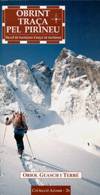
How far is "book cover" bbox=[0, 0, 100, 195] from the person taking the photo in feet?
26.7

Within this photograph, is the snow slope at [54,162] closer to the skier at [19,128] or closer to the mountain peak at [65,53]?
the skier at [19,128]

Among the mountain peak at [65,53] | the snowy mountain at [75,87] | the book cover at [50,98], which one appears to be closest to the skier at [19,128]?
the book cover at [50,98]

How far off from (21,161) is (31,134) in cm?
25

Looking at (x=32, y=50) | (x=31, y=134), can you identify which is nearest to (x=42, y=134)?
(x=31, y=134)

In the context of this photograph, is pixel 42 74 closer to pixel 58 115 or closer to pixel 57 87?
pixel 57 87

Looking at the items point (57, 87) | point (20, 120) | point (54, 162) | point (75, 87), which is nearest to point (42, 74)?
point (57, 87)

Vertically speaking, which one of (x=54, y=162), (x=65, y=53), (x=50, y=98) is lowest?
(x=54, y=162)

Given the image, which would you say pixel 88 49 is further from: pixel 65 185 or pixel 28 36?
pixel 65 185

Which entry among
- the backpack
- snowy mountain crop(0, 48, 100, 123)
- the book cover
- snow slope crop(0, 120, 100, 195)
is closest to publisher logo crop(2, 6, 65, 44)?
the book cover

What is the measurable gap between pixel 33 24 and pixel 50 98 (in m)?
0.66

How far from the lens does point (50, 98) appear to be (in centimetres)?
832

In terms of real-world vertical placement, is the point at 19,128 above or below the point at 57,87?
below

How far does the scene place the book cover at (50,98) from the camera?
8.15 m

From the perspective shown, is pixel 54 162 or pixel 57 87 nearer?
pixel 54 162
